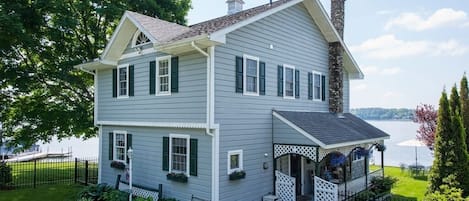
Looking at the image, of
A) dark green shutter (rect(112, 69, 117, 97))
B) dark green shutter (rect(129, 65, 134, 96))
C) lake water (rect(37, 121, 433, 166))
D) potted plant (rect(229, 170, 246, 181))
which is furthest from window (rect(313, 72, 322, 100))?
lake water (rect(37, 121, 433, 166))

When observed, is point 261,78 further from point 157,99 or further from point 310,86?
point 310,86

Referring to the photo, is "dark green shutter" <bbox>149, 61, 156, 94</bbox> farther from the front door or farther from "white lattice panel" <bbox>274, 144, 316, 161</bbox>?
the front door

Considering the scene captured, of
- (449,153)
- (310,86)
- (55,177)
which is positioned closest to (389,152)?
(310,86)

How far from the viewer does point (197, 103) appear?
441 inches

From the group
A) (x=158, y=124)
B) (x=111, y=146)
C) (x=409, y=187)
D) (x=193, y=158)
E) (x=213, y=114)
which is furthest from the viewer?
(x=409, y=187)

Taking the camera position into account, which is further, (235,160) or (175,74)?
(175,74)

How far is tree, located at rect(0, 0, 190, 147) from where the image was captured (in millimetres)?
17516

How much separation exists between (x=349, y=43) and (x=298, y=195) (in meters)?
8.94

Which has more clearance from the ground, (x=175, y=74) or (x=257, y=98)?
(x=175, y=74)

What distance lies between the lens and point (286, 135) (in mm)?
12555

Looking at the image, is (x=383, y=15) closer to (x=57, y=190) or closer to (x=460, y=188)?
(x=460, y=188)

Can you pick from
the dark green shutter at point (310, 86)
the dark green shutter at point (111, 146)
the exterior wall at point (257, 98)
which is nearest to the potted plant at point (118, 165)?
the dark green shutter at point (111, 146)

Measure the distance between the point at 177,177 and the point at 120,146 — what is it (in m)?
4.23

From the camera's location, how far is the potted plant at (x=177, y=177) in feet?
38.0
